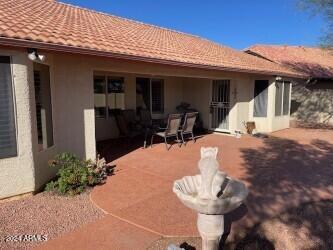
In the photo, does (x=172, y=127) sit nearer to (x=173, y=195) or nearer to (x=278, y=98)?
(x=173, y=195)

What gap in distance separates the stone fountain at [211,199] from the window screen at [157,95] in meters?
9.79

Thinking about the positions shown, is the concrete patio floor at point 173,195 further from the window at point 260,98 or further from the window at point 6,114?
the window at point 260,98

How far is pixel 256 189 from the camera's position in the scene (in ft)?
19.1

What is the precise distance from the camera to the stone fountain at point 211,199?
2963 mm

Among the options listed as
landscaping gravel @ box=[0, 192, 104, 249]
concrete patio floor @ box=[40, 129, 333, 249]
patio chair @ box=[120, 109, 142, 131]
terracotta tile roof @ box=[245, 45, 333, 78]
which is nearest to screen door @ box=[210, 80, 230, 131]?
concrete patio floor @ box=[40, 129, 333, 249]

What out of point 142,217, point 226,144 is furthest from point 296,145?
point 142,217

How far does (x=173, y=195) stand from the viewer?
5.48 meters

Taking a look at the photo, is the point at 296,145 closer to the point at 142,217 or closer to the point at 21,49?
the point at 142,217

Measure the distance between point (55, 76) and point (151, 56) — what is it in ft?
8.28

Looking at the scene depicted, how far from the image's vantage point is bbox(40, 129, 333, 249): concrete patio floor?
4070 mm

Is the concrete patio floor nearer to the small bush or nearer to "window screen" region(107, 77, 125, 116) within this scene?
the small bush

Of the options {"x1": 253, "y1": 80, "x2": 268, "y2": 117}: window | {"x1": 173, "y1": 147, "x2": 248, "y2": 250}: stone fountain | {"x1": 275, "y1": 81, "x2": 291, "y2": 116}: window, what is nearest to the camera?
{"x1": 173, "y1": 147, "x2": 248, "y2": 250}: stone fountain

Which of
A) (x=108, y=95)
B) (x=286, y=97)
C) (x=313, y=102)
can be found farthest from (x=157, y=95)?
(x=313, y=102)

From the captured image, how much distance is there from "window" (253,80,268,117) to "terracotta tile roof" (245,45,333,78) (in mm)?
4531
